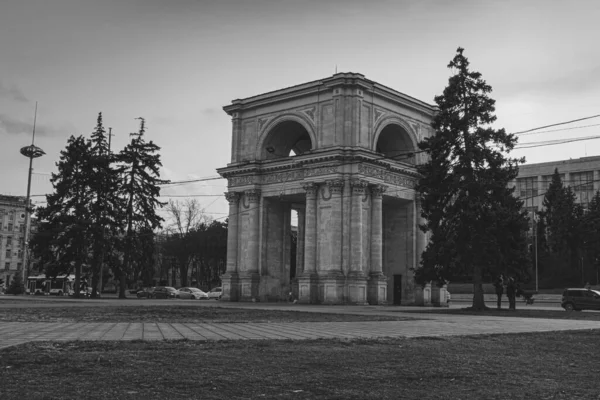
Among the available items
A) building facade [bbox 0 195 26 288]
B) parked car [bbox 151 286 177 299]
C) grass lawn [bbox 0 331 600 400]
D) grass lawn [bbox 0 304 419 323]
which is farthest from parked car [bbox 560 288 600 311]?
building facade [bbox 0 195 26 288]

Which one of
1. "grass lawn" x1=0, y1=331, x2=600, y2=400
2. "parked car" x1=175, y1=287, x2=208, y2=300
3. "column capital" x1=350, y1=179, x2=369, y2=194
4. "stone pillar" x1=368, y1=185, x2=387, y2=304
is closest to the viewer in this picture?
"grass lawn" x1=0, y1=331, x2=600, y2=400

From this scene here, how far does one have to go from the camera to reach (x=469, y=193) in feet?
122

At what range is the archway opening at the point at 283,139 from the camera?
181ft

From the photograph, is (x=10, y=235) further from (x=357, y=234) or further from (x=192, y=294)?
(x=357, y=234)

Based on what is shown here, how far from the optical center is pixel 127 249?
2266 inches

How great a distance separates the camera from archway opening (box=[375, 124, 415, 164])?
54.6 m

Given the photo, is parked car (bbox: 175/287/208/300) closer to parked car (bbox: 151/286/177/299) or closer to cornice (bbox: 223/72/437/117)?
parked car (bbox: 151/286/177/299)

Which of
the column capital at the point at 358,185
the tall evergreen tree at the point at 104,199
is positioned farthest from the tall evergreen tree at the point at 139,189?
the column capital at the point at 358,185

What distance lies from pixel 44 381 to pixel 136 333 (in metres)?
6.50

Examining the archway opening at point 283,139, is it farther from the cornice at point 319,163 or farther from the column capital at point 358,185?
the column capital at point 358,185

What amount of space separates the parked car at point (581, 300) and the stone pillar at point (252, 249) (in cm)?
2366

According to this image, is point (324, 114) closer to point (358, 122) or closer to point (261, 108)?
point (358, 122)

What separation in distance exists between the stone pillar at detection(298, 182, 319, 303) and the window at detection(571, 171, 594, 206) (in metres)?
73.1

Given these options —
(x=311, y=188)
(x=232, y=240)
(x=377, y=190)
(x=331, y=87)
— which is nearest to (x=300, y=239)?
(x=232, y=240)
